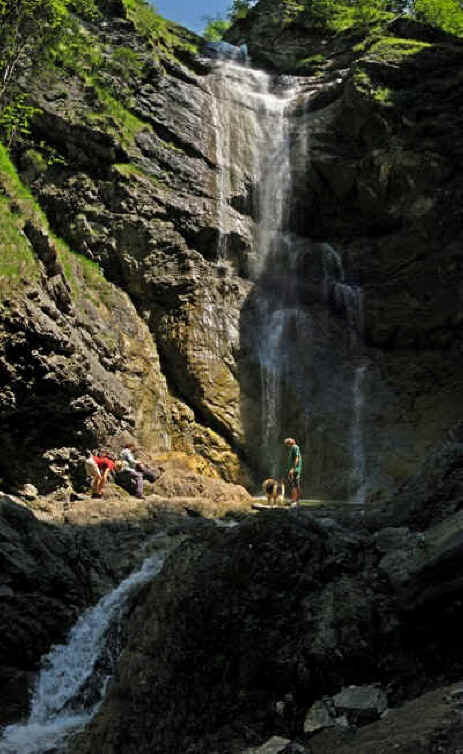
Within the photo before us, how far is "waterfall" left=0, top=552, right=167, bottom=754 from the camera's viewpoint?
752cm

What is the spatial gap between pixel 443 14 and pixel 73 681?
34.2 m

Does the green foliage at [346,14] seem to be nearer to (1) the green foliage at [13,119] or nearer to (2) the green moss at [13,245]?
(1) the green foliage at [13,119]

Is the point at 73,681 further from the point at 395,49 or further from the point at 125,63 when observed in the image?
the point at 395,49

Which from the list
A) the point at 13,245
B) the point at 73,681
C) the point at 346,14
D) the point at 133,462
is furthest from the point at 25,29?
the point at 346,14

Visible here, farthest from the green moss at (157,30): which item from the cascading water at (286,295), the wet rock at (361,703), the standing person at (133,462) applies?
the wet rock at (361,703)

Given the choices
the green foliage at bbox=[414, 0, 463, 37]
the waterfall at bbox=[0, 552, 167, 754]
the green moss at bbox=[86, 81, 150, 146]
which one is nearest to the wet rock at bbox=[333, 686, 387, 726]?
the waterfall at bbox=[0, 552, 167, 754]

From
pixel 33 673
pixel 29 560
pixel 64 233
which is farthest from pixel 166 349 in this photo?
pixel 33 673

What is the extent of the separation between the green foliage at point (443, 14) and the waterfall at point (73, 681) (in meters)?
31.8

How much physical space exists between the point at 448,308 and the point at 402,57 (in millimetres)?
10849

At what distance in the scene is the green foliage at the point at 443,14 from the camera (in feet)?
104

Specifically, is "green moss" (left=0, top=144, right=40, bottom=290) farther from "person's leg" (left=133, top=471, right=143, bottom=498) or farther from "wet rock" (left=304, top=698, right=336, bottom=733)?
"wet rock" (left=304, top=698, right=336, bottom=733)

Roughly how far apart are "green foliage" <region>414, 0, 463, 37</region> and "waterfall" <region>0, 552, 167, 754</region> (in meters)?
31.8

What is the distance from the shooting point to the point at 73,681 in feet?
28.9

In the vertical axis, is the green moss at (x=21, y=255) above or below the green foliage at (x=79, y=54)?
below
